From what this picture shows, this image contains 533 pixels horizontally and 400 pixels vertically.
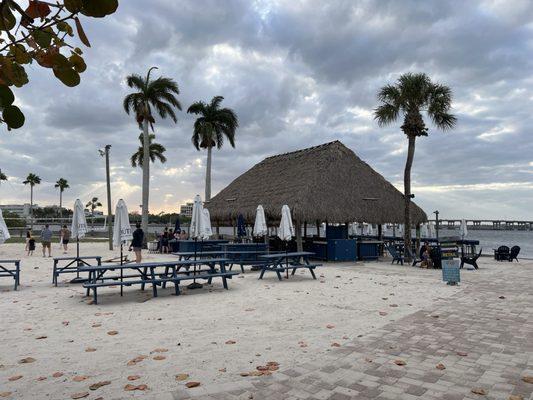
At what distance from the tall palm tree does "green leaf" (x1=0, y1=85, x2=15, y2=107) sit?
59.5ft

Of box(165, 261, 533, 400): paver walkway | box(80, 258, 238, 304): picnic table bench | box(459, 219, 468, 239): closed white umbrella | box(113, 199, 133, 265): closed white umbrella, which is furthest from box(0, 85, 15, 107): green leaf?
box(459, 219, 468, 239): closed white umbrella

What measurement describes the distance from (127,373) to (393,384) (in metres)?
2.69

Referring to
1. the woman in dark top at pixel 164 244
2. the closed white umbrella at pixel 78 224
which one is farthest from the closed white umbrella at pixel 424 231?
the closed white umbrella at pixel 78 224

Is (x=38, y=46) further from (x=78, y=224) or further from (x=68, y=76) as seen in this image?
(x=78, y=224)

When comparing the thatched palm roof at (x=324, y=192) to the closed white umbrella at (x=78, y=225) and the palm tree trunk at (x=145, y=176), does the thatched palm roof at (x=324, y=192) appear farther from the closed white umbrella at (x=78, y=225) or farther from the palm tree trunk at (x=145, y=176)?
the closed white umbrella at (x=78, y=225)

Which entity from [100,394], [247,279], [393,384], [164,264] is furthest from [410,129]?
[100,394]

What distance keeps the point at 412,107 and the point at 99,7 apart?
1865 centimetres

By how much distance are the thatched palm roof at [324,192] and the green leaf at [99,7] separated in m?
17.1

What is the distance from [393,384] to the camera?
4.04 meters

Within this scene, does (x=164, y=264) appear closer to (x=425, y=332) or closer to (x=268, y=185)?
(x=425, y=332)

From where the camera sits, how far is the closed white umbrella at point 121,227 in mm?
10510

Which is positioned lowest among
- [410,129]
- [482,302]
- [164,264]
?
[482,302]

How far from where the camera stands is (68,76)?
158 cm

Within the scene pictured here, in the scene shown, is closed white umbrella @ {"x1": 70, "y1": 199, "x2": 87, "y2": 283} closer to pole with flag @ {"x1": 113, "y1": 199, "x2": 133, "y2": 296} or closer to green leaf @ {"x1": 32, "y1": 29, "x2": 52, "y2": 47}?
pole with flag @ {"x1": 113, "y1": 199, "x2": 133, "y2": 296}
